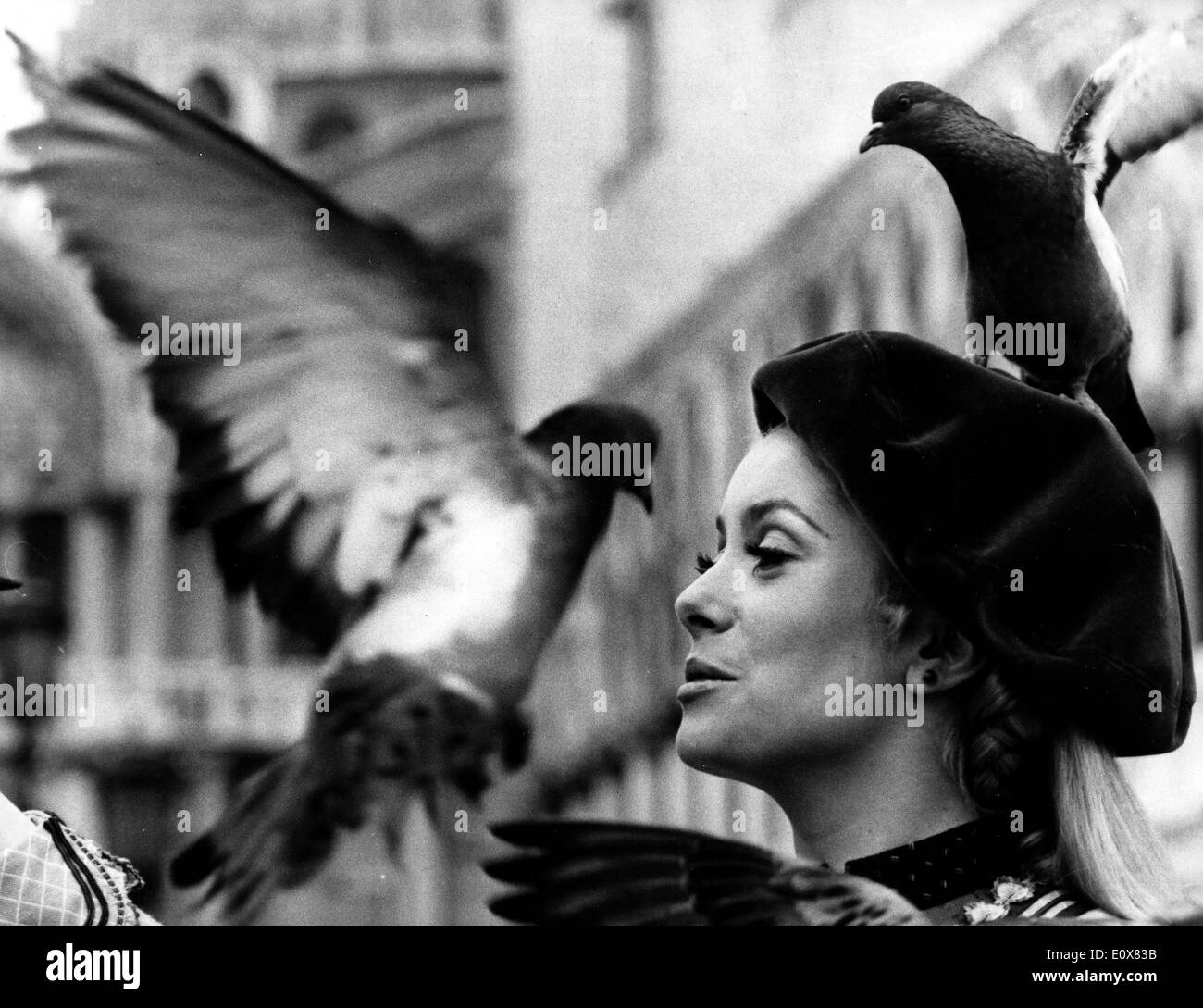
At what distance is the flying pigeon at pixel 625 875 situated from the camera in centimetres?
370

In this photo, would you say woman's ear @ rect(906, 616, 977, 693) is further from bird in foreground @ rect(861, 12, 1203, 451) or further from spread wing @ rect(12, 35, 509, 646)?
spread wing @ rect(12, 35, 509, 646)

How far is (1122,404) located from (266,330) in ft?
4.77

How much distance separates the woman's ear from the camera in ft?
11.0

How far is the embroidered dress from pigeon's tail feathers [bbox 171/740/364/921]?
92cm

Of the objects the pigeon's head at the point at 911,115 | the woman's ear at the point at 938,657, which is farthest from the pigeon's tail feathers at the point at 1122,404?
the woman's ear at the point at 938,657

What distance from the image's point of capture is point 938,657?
11.1 feet

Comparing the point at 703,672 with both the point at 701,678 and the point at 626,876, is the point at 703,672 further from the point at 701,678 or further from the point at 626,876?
the point at 626,876

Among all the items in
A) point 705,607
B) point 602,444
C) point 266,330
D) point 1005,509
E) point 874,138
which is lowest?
point 705,607

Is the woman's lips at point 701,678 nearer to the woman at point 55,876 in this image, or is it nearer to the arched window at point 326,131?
the woman at point 55,876

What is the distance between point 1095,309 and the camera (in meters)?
3.81

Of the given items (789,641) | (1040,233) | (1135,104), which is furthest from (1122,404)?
(789,641)

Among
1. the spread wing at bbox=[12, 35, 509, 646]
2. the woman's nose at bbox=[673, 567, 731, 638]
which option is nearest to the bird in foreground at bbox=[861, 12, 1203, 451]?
the woman's nose at bbox=[673, 567, 731, 638]
